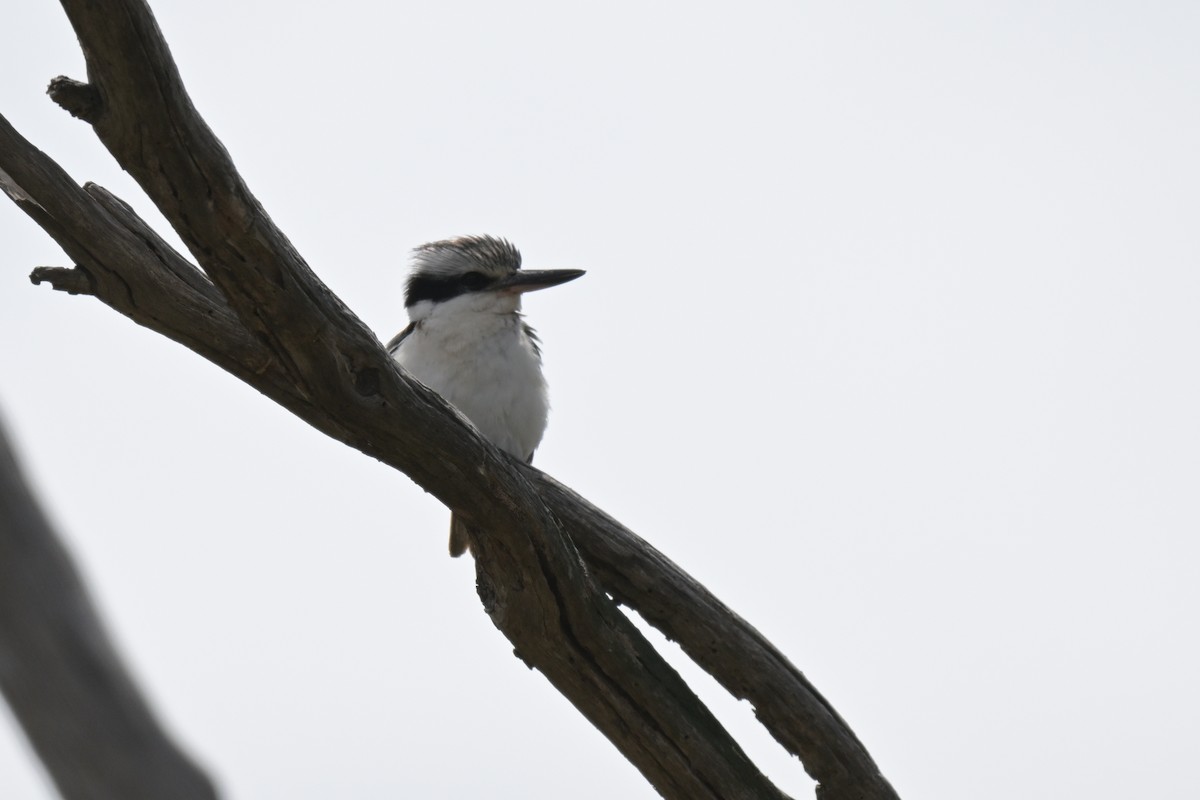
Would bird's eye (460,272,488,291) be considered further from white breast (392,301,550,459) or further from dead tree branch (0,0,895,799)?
dead tree branch (0,0,895,799)

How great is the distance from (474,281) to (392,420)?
8.80 feet

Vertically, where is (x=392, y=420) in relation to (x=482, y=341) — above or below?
below

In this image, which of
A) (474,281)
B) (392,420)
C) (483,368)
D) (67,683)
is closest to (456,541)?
(483,368)

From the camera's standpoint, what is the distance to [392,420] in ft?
→ 15.5

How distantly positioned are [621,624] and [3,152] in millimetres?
2454

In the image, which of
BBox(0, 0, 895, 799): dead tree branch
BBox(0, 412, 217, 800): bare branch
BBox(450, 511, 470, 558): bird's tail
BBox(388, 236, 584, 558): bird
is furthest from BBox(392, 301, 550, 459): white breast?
BBox(0, 412, 217, 800): bare branch

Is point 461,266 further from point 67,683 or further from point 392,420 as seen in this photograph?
point 67,683

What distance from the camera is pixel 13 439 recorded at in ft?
12.2

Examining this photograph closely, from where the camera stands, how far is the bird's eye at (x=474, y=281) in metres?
7.31

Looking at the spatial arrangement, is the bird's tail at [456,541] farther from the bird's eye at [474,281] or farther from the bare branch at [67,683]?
the bare branch at [67,683]

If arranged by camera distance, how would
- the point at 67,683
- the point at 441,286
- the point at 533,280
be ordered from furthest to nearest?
1. the point at 441,286
2. the point at 533,280
3. the point at 67,683

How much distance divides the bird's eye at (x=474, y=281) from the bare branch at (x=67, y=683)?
12.4 ft

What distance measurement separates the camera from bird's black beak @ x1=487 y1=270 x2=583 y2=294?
7270 millimetres

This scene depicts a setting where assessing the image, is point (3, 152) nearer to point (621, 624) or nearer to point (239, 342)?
point (239, 342)
